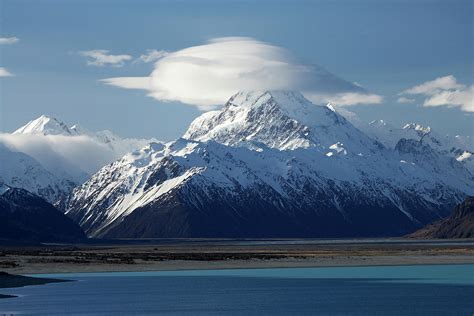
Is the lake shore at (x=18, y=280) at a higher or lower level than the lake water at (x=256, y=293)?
higher

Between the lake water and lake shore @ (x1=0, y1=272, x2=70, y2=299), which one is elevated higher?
lake shore @ (x1=0, y1=272, x2=70, y2=299)

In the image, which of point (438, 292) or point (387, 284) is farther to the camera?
point (387, 284)

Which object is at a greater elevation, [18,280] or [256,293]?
[18,280]

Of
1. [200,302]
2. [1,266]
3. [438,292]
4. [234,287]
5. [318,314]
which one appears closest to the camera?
[318,314]

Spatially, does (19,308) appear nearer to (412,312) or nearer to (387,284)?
(412,312)

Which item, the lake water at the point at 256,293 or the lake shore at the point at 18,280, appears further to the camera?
the lake shore at the point at 18,280

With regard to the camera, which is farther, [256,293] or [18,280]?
[18,280]

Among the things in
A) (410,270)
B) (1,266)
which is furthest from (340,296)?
(1,266)

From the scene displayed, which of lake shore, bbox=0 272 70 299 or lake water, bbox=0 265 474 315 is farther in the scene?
lake shore, bbox=0 272 70 299
